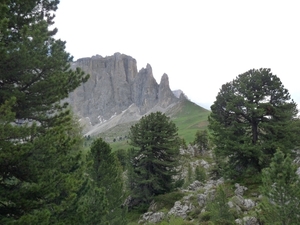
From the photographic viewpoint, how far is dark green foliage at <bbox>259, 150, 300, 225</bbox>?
40.0ft

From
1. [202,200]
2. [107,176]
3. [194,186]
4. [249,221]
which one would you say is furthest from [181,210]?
[194,186]

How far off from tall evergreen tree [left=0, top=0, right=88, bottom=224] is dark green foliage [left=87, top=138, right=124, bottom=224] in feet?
26.7

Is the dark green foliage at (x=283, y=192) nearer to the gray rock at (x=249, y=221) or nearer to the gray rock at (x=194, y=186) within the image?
the gray rock at (x=249, y=221)

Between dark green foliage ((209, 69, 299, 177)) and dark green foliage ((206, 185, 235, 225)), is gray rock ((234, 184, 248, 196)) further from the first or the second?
dark green foliage ((206, 185, 235, 225))

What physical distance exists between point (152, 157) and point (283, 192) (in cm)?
2003

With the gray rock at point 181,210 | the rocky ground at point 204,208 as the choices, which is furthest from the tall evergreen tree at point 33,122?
the gray rock at point 181,210

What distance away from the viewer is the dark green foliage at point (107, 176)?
18.6m

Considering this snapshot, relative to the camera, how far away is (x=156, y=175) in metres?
31.4

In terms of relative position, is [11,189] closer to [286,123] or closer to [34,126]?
A: [34,126]

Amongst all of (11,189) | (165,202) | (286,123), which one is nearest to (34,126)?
(11,189)

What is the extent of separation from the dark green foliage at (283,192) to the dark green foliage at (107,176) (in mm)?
9890

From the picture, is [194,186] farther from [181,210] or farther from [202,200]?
[202,200]

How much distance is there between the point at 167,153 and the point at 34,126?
→ 2472 centimetres

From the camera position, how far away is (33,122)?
9.32 metres
